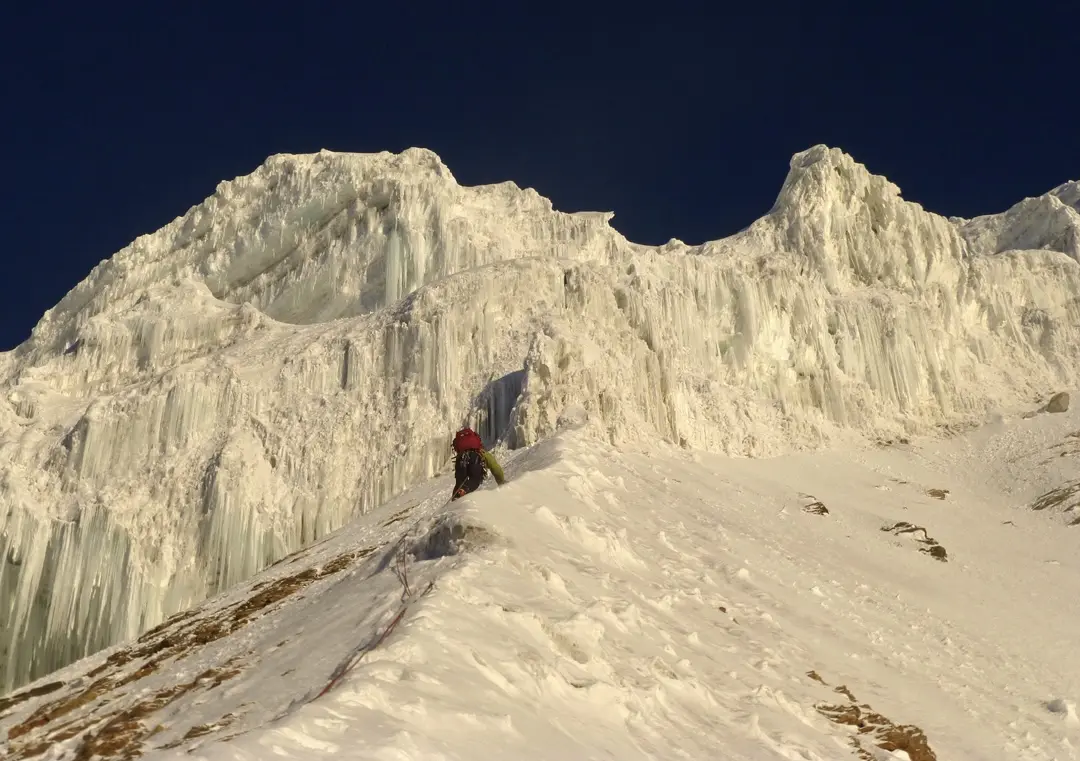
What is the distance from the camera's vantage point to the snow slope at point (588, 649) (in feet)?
36.1

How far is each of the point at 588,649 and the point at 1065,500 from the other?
38180mm

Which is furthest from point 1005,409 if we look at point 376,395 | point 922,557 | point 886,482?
point 376,395

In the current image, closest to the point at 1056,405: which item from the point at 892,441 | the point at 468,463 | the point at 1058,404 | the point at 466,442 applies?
the point at 1058,404

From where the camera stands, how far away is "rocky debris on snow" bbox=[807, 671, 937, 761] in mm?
14703

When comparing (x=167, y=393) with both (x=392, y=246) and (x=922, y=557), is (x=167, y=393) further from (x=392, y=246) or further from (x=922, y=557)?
(x=922, y=557)

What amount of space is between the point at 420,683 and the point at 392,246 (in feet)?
159

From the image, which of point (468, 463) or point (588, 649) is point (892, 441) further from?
point (588, 649)

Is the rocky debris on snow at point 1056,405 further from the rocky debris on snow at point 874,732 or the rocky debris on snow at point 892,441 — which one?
the rocky debris on snow at point 874,732

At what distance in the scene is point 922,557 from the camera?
35.1 meters

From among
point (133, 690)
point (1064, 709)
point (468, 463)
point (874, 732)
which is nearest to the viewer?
point (874, 732)

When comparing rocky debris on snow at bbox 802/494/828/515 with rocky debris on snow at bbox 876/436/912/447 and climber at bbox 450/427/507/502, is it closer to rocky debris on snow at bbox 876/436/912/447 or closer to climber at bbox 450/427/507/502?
rocky debris on snow at bbox 876/436/912/447

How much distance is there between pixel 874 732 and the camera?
1530 cm

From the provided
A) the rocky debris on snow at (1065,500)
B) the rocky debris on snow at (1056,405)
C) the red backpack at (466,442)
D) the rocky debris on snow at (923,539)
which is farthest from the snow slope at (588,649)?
the rocky debris on snow at (1056,405)

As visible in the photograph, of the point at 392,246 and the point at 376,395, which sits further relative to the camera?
the point at 392,246
